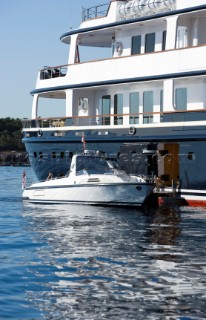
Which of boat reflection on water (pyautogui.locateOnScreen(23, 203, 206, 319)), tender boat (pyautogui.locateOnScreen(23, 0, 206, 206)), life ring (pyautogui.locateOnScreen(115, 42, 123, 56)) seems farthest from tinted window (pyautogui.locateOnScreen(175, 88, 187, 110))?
boat reflection on water (pyautogui.locateOnScreen(23, 203, 206, 319))

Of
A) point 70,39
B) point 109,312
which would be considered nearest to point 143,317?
point 109,312

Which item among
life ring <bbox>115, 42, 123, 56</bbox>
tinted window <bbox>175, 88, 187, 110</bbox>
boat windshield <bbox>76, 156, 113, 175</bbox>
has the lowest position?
boat windshield <bbox>76, 156, 113, 175</bbox>

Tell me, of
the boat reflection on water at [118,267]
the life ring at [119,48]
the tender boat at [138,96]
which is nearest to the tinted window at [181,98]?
the tender boat at [138,96]

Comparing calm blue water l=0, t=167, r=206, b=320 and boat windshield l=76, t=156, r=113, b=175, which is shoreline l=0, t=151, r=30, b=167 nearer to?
boat windshield l=76, t=156, r=113, b=175

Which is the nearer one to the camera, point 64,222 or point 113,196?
point 64,222

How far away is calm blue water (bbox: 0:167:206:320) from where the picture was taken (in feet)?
35.1

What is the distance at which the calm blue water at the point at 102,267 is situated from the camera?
35.1ft

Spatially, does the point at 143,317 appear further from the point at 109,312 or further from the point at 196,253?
the point at 196,253

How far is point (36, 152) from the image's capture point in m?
31.1

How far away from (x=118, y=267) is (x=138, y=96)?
15421 mm

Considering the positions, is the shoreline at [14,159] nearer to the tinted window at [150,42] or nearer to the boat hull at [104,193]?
the tinted window at [150,42]

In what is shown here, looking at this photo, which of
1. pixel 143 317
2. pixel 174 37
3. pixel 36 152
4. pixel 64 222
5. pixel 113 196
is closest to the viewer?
pixel 143 317

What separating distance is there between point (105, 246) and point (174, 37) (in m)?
12.6

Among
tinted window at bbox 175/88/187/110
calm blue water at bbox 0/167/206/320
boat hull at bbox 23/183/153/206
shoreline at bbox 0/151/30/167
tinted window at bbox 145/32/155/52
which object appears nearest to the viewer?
calm blue water at bbox 0/167/206/320
